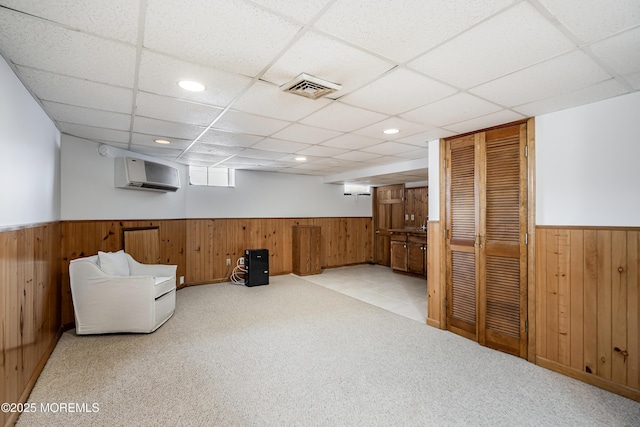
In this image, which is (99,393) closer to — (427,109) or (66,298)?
(66,298)

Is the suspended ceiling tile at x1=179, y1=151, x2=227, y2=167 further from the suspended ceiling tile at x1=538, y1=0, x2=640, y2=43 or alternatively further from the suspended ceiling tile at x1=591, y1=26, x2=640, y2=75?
the suspended ceiling tile at x1=591, y1=26, x2=640, y2=75

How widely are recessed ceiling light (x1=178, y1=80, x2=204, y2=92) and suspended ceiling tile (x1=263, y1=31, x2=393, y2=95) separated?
0.53 m

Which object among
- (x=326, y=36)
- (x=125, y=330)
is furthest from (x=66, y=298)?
(x=326, y=36)

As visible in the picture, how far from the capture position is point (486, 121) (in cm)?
291

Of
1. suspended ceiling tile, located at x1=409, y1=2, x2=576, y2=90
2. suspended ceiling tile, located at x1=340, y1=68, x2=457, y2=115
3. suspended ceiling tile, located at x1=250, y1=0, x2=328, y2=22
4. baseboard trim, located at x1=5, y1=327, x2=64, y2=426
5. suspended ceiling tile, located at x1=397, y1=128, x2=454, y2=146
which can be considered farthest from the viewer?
suspended ceiling tile, located at x1=397, y1=128, x2=454, y2=146

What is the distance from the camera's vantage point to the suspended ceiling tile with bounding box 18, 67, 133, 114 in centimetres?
204

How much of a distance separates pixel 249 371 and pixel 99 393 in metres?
1.15

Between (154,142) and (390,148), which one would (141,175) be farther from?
(390,148)

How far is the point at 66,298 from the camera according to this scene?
11.8ft

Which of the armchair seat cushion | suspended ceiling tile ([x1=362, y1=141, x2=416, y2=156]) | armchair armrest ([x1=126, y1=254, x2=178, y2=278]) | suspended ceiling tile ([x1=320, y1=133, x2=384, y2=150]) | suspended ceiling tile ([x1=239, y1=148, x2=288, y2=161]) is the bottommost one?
the armchair seat cushion

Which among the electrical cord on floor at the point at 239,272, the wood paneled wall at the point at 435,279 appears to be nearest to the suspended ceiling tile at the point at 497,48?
the wood paneled wall at the point at 435,279

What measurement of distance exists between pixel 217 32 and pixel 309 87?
737 millimetres

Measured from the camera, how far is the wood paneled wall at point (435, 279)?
3572mm

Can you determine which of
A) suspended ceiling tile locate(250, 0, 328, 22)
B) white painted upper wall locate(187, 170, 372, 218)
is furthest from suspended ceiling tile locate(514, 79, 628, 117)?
white painted upper wall locate(187, 170, 372, 218)
